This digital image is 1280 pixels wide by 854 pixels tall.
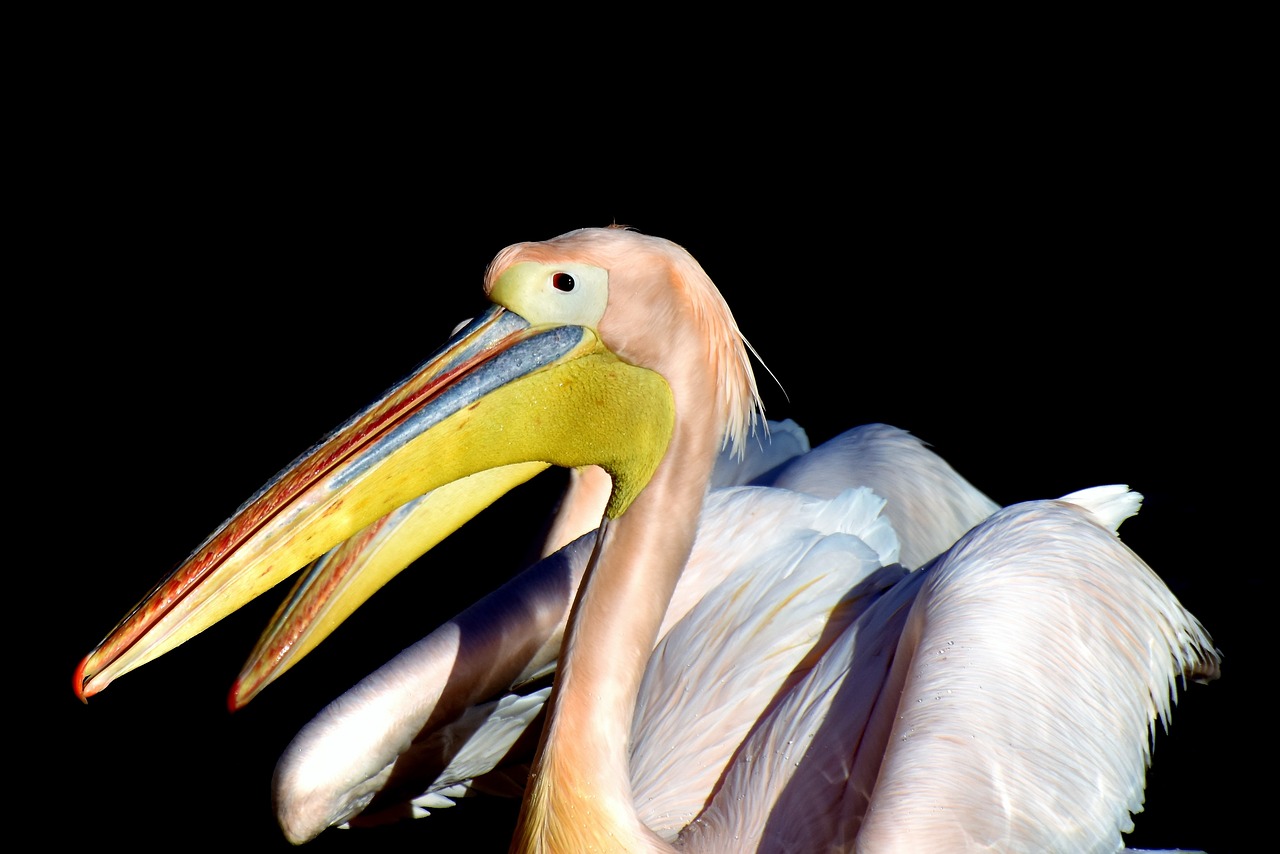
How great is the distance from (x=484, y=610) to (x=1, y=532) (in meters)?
2.49

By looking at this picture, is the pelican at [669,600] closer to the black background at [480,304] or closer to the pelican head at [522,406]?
the pelican head at [522,406]

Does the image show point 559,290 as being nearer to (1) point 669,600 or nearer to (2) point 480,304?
(1) point 669,600

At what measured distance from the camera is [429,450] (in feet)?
5.10

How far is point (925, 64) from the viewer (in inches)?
227

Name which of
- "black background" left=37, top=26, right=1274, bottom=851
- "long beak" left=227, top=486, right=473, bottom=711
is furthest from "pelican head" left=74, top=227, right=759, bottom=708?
"black background" left=37, top=26, right=1274, bottom=851

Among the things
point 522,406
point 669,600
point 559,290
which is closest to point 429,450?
point 522,406

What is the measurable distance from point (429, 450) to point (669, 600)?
1.24 ft

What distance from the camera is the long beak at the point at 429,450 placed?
1453mm

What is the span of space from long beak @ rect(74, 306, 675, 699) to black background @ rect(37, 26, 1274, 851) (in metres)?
1.69

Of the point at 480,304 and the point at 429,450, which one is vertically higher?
the point at 429,450

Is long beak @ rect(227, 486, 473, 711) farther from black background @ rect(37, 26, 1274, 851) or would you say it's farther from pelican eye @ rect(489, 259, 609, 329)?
black background @ rect(37, 26, 1274, 851)

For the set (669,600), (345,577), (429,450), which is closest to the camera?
(429,450)

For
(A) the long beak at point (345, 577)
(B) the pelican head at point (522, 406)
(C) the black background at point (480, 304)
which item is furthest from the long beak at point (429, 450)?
(C) the black background at point (480, 304)

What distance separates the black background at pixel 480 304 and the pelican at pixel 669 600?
1.39 m
